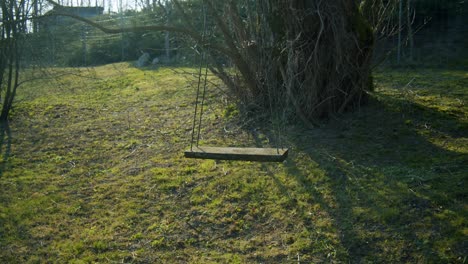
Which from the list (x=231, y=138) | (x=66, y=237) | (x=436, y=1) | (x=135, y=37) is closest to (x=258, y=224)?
(x=66, y=237)

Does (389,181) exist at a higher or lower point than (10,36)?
lower

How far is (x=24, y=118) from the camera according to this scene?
1179 cm

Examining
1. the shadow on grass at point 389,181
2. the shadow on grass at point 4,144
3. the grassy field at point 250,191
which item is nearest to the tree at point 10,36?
the shadow on grass at point 4,144

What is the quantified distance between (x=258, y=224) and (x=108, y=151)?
4.01 m

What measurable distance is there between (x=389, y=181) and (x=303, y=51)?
2.87 m

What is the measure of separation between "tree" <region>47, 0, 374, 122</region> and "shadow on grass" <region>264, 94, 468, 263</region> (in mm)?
463

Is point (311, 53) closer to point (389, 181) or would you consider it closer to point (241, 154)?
point (389, 181)

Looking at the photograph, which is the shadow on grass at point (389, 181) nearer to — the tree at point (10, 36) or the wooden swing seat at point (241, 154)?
the wooden swing seat at point (241, 154)

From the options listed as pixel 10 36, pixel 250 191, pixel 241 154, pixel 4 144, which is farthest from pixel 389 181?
pixel 10 36

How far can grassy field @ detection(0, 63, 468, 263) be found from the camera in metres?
5.21

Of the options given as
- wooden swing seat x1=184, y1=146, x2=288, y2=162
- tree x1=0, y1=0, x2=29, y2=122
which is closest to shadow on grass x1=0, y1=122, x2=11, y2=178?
tree x1=0, y1=0, x2=29, y2=122

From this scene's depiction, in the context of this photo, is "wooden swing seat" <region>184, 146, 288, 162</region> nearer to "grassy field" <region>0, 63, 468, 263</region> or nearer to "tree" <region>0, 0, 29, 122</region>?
"grassy field" <region>0, 63, 468, 263</region>

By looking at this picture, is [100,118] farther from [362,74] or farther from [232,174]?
[362,74]

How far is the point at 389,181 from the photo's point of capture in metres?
6.06
